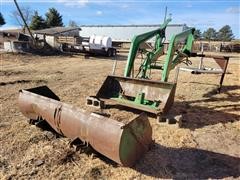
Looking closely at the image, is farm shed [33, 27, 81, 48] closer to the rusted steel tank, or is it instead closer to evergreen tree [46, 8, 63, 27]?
evergreen tree [46, 8, 63, 27]

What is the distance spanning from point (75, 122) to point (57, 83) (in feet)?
17.0

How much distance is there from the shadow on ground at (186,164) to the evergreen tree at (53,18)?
51868 mm

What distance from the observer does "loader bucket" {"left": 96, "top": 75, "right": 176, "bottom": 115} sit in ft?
17.8

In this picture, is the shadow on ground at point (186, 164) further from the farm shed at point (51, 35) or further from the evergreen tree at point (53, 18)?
the evergreen tree at point (53, 18)

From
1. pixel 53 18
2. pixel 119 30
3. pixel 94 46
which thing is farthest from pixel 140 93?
pixel 53 18

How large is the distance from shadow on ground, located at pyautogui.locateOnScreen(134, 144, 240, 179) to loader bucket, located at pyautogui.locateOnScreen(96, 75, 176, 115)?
4.18 feet

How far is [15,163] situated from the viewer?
3.54 metres

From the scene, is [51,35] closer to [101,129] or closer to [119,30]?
[119,30]

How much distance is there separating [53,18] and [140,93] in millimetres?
51136

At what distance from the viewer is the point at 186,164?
3732 mm

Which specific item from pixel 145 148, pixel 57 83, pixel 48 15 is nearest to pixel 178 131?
pixel 145 148

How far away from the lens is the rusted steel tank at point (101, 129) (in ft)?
10.9

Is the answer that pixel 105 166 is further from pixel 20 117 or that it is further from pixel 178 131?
pixel 20 117

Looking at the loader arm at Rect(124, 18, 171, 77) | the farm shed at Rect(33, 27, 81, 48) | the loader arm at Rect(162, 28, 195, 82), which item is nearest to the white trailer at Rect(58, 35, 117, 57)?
the farm shed at Rect(33, 27, 81, 48)
